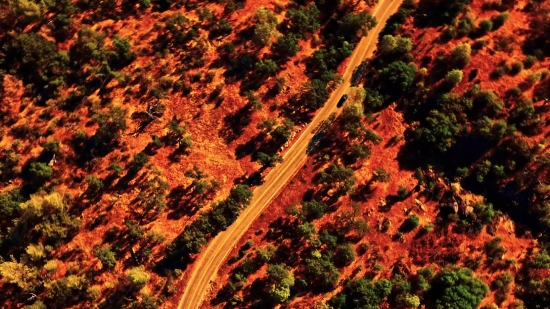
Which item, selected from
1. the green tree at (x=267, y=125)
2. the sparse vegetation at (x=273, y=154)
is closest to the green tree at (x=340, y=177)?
the sparse vegetation at (x=273, y=154)

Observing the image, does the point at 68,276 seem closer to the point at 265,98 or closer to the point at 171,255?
the point at 171,255

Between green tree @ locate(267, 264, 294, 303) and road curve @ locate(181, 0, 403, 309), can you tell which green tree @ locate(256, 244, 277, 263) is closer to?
green tree @ locate(267, 264, 294, 303)

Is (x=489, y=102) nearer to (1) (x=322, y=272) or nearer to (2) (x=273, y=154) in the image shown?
(2) (x=273, y=154)

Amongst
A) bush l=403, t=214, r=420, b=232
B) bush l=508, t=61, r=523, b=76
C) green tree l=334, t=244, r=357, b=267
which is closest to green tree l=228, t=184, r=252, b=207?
green tree l=334, t=244, r=357, b=267

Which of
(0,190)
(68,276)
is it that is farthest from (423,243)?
(0,190)

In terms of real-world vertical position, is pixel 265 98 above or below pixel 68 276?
above

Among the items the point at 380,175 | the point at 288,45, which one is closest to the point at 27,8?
the point at 288,45
